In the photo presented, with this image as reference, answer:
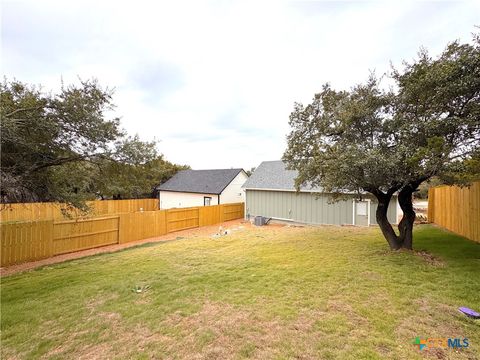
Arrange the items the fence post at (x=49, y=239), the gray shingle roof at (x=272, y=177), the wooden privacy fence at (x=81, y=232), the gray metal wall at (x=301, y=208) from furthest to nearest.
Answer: the gray shingle roof at (x=272, y=177), the gray metal wall at (x=301, y=208), the fence post at (x=49, y=239), the wooden privacy fence at (x=81, y=232)

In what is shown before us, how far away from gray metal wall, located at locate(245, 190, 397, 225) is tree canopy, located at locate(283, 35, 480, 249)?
5.73 m

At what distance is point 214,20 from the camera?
8641 mm

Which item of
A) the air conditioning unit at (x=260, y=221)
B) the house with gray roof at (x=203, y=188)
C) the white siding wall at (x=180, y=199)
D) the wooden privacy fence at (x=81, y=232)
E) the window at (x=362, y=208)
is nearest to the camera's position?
the wooden privacy fence at (x=81, y=232)

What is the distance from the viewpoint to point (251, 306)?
14.8ft

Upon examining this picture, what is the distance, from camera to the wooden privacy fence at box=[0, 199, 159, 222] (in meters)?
15.9

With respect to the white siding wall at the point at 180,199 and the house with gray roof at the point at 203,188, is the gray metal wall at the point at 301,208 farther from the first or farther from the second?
the white siding wall at the point at 180,199

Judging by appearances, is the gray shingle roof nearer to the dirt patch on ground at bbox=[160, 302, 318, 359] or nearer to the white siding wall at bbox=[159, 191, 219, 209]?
the white siding wall at bbox=[159, 191, 219, 209]

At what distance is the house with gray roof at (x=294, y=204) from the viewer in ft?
46.7

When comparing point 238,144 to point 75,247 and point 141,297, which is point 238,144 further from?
point 141,297

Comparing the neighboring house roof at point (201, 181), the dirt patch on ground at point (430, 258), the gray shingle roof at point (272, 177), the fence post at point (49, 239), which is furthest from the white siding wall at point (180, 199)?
the dirt patch on ground at point (430, 258)

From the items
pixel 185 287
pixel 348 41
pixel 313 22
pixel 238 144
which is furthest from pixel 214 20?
pixel 238 144

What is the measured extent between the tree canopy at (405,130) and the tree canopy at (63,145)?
6.02m

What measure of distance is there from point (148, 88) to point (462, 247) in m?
14.7

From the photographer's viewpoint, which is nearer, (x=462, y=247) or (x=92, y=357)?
(x=92, y=357)
